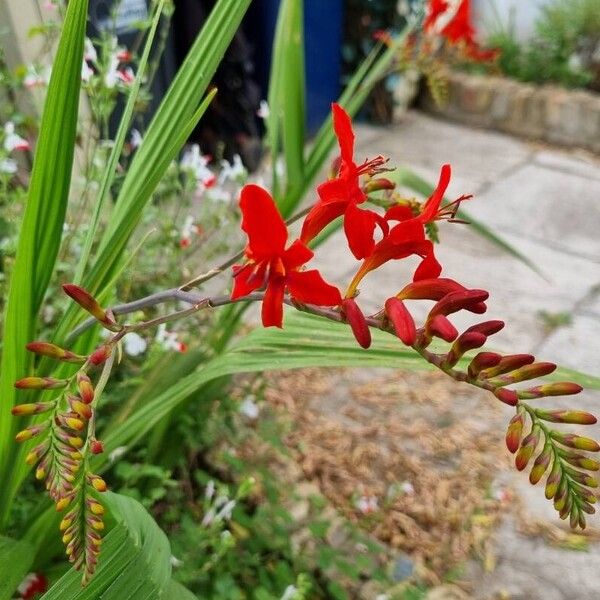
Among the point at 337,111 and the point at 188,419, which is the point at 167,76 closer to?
the point at 188,419

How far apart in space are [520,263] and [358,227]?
226 cm

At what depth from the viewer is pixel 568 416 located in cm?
59

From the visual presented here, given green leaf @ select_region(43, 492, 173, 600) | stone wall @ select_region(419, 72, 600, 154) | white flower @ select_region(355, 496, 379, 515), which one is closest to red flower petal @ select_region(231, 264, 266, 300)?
green leaf @ select_region(43, 492, 173, 600)

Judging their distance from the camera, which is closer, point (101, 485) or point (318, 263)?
point (101, 485)

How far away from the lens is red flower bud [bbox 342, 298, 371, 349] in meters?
0.57

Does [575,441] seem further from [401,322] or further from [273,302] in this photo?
[273,302]

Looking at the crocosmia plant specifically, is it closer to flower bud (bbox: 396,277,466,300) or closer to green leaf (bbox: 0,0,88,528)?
flower bud (bbox: 396,277,466,300)

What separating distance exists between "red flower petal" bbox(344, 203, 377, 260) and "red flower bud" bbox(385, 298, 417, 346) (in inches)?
2.1

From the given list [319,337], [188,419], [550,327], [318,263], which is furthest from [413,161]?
[319,337]

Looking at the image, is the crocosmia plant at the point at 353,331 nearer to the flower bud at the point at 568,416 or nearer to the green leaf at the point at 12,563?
the flower bud at the point at 568,416

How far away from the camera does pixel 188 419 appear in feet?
4.26

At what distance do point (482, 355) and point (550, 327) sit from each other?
1857mm

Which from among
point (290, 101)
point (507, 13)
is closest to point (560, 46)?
point (507, 13)

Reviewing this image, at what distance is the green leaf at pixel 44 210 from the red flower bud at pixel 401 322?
0.48 m
